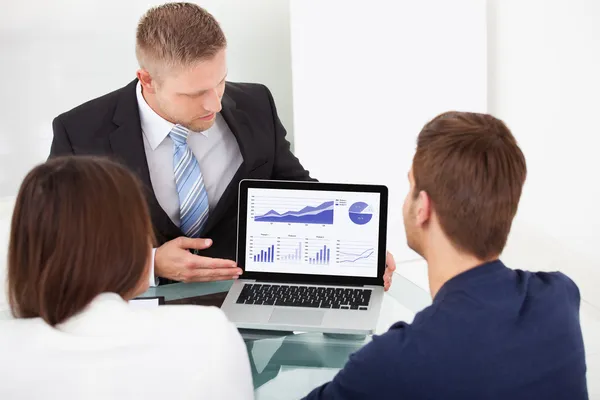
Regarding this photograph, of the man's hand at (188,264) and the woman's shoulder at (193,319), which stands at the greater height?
the woman's shoulder at (193,319)

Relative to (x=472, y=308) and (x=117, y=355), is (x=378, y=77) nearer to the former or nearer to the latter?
(x=472, y=308)

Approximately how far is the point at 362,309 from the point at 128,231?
33.6 inches

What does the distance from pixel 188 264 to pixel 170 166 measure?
35 cm

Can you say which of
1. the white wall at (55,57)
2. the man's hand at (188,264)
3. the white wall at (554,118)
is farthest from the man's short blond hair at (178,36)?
the white wall at (554,118)

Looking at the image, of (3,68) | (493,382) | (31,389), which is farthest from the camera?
(3,68)

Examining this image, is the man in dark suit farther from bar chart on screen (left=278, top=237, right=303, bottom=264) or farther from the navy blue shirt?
the navy blue shirt

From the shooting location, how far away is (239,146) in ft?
8.35

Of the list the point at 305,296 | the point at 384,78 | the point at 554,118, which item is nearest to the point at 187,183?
the point at 305,296

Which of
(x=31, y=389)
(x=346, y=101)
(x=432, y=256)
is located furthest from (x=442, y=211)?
(x=346, y=101)

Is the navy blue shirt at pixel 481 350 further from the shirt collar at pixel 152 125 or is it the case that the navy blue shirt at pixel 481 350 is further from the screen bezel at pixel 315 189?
the shirt collar at pixel 152 125

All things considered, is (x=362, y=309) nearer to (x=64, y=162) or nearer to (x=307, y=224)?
(x=307, y=224)

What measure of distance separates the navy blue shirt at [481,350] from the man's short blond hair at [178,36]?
1066mm

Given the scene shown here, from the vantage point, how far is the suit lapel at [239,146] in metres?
2.48

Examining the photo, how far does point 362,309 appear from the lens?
2.14 meters
